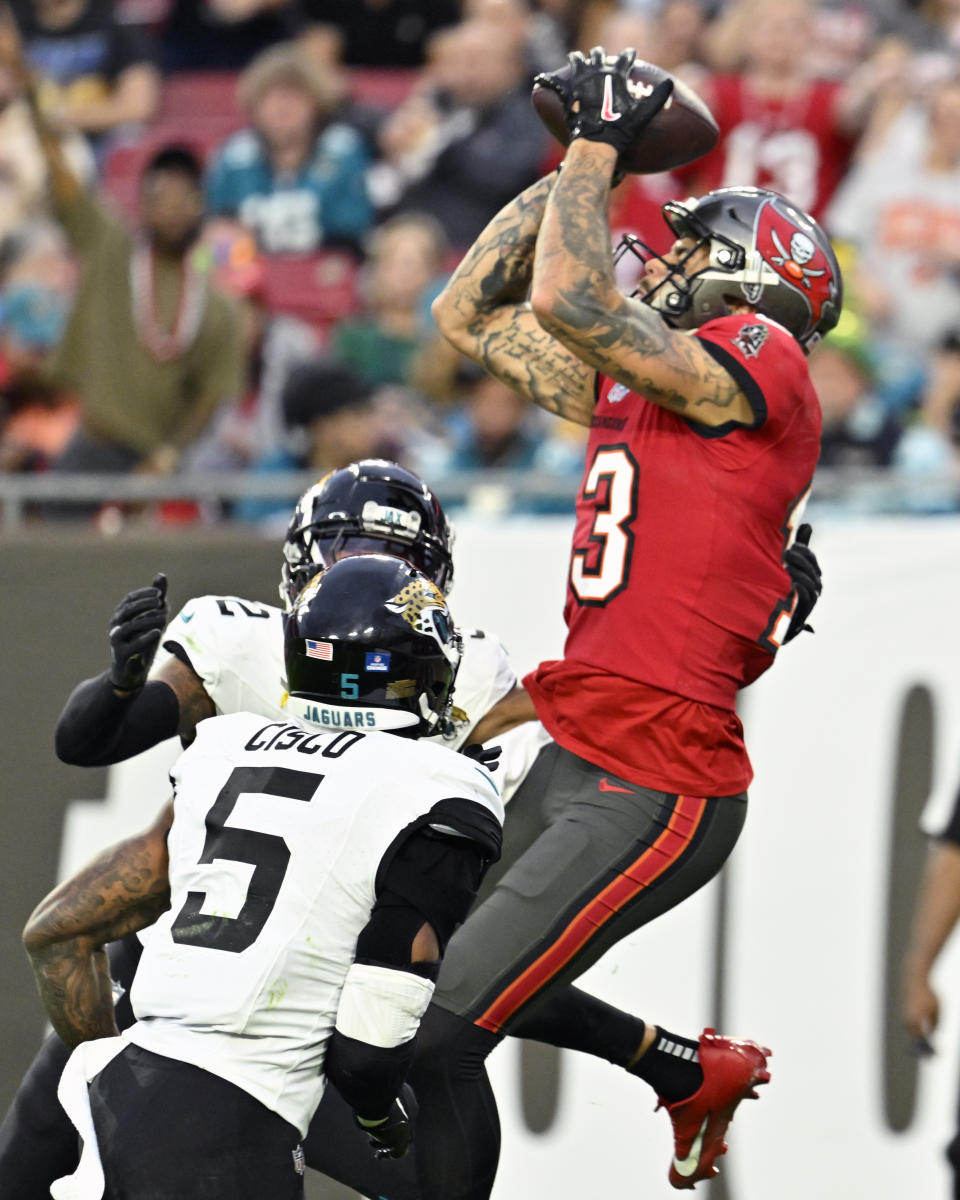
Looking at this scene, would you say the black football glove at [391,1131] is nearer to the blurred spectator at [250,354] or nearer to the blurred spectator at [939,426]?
the blurred spectator at [939,426]

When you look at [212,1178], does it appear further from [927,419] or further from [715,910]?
[927,419]

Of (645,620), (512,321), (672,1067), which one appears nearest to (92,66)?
(512,321)

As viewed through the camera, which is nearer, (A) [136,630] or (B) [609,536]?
(A) [136,630]

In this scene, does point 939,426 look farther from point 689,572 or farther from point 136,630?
point 136,630

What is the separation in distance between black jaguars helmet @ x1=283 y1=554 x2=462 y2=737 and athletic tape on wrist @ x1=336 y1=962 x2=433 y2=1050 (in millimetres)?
432

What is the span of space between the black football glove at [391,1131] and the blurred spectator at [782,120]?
5.76 metres

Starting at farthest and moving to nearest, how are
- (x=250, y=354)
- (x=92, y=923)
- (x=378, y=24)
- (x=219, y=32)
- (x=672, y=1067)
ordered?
(x=219, y=32) < (x=378, y=24) < (x=250, y=354) < (x=672, y=1067) < (x=92, y=923)

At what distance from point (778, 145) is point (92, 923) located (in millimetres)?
5819

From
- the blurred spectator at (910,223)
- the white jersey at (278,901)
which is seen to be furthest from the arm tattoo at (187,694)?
the blurred spectator at (910,223)

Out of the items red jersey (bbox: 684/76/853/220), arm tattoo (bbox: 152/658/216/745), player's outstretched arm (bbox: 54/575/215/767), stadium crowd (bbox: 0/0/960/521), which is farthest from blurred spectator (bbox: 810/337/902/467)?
player's outstretched arm (bbox: 54/575/215/767)

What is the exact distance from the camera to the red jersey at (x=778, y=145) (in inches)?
327

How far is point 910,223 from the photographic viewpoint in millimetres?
8211

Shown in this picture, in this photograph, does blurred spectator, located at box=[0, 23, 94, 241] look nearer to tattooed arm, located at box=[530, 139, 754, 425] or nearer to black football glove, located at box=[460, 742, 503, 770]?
tattooed arm, located at box=[530, 139, 754, 425]

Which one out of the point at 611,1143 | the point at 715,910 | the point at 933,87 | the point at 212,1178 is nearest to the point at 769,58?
the point at 933,87
